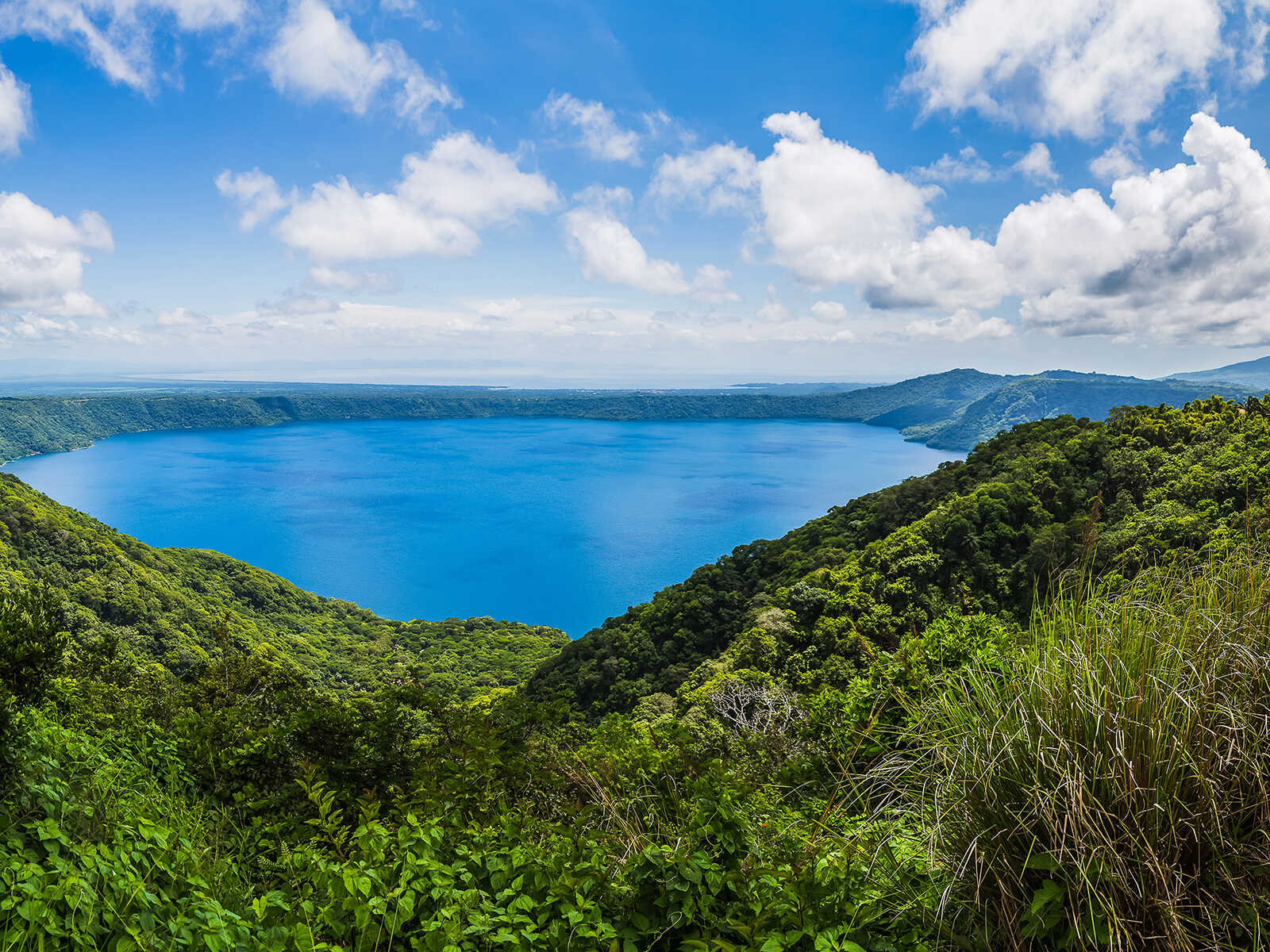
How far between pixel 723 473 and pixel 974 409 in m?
82.4

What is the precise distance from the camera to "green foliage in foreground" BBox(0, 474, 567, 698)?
1043 inches

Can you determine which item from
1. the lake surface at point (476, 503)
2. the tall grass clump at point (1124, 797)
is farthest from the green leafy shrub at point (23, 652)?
the lake surface at point (476, 503)

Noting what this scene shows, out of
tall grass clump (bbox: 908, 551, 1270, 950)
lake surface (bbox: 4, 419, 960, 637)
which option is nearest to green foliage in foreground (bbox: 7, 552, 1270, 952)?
tall grass clump (bbox: 908, 551, 1270, 950)

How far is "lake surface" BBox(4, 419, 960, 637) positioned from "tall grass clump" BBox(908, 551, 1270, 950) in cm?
4456

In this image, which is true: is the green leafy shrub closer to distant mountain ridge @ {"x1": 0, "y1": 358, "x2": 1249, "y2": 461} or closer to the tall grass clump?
the tall grass clump

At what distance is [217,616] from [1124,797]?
3858 cm

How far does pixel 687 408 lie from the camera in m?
191

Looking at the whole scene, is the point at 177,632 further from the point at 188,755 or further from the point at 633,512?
the point at 633,512

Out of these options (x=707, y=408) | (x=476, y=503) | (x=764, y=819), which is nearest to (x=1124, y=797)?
(x=764, y=819)

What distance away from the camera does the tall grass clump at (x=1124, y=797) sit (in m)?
1.56

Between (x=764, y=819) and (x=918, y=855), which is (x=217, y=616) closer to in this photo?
(x=764, y=819)

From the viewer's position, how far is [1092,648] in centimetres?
193

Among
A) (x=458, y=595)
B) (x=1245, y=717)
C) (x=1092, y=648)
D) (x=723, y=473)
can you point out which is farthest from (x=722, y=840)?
(x=723, y=473)

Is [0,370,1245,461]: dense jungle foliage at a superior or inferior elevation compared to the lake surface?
superior
